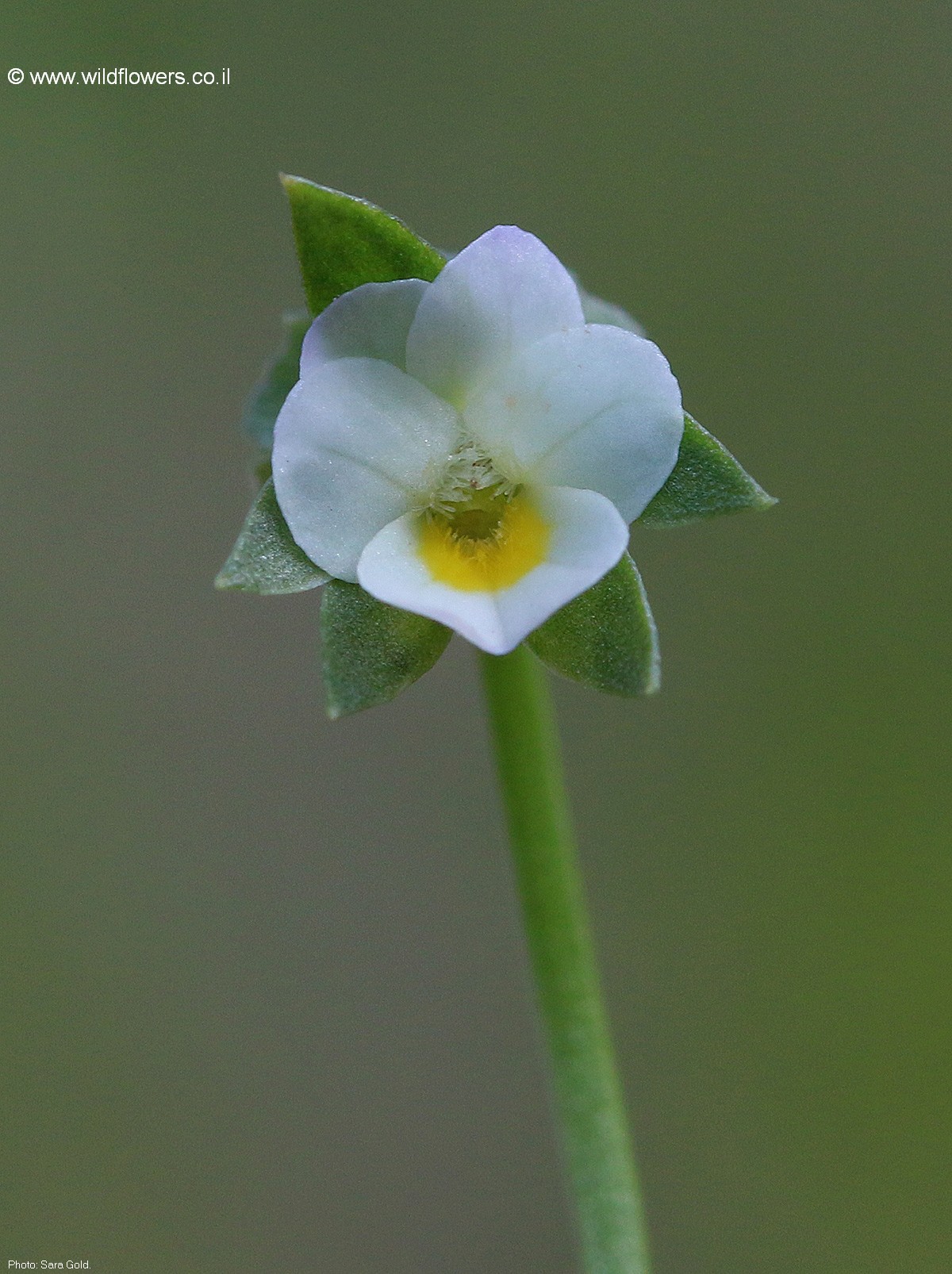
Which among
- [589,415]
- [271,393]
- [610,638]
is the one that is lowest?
[610,638]

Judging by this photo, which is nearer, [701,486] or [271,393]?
[701,486]

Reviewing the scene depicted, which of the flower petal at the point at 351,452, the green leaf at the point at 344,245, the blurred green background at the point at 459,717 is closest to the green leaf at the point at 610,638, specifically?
the flower petal at the point at 351,452

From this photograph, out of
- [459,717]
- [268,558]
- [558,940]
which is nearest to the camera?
[268,558]

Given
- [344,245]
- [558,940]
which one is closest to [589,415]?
[344,245]

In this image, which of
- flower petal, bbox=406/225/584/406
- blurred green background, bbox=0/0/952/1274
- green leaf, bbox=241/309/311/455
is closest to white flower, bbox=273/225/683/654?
flower petal, bbox=406/225/584/406

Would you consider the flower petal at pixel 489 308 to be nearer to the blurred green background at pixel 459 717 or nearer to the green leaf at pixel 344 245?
the green leaf at pixel 344 245

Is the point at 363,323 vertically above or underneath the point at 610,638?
above

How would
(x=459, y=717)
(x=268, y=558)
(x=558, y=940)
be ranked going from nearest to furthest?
(x=268, y=558), (x=558, y=940), (x=459, y=717)

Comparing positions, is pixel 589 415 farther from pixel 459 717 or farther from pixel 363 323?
pixel 459 717
